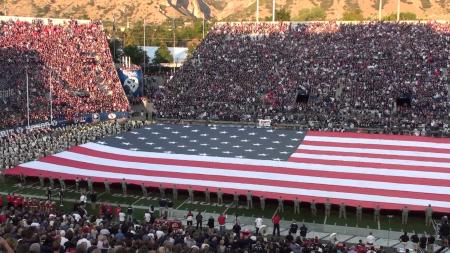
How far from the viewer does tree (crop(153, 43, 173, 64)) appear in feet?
210

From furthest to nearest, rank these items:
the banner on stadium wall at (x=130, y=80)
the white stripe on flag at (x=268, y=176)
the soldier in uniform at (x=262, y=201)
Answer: the banner on stadium wall at (x=130, y=80) < the white stripe on flag at (x=268, y=176) < the soldier in uniform at (x=262, y=201)

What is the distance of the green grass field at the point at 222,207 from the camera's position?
1660cm

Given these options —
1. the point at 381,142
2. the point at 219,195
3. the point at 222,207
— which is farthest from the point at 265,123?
the point at 222,207

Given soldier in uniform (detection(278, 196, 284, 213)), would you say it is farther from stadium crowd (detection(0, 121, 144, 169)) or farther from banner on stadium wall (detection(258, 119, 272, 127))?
banner on stadium wall (detection(258, 119, 272, 127))

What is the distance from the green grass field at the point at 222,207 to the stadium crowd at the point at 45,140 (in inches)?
126

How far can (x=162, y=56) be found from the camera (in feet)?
214

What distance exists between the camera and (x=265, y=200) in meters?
18.0

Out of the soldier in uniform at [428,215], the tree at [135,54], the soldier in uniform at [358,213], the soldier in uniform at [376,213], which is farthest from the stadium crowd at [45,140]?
the tree at [135,54]

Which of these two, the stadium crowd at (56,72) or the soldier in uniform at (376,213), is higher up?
the stadium crowd at (56,72)

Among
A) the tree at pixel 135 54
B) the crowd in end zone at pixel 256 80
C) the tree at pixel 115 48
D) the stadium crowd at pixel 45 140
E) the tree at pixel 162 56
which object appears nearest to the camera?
the stadium crowd at pixel 45 140

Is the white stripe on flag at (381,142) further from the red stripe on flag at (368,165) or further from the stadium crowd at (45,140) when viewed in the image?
the stadium crowd at (45,140)

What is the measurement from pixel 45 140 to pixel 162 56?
39428mm

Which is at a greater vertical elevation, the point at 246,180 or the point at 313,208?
the point at 246,180

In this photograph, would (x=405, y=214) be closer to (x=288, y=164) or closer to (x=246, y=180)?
(x=246, y=180)
